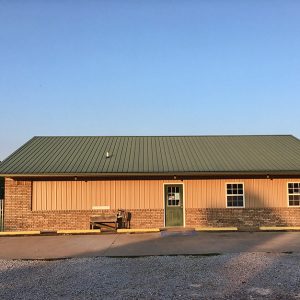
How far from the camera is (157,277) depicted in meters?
8.91

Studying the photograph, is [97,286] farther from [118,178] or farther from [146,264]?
[118,178]

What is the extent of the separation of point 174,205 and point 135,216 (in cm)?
178

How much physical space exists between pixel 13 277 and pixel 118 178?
1017 centimetres

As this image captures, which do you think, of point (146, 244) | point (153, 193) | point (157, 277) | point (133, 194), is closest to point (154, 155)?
point (153, 193)

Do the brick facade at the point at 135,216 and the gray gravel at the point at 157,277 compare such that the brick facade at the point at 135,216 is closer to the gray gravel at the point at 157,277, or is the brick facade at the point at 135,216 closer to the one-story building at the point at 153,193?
the one-story building at the point at 153,193

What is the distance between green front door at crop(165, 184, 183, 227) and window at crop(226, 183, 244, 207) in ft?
6.87

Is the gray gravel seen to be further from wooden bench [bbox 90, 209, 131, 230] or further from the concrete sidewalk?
wooden bench [bbox 90, 209, 131, 230]

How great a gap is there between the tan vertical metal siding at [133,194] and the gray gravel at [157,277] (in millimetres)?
7815

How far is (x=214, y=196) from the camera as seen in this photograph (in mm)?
19125

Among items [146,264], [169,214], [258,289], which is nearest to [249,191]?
[169,214]

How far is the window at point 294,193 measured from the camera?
1931 centimetres

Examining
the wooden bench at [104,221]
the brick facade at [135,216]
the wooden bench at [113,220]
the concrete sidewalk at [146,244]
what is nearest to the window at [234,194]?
the brick facade at [135,216]

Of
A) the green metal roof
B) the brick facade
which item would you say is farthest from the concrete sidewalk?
the green metal roof

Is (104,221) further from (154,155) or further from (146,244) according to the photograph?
(146,244)
